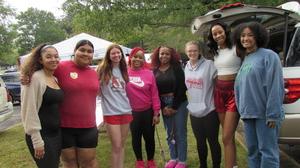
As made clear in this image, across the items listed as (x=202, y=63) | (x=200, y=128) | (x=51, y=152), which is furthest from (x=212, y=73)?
(x=51, y=152)

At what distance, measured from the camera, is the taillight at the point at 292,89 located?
174 inches

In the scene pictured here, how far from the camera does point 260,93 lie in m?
4.11

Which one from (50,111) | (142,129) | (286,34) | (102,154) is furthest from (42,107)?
(102,154)

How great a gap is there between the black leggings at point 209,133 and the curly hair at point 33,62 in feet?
7.43

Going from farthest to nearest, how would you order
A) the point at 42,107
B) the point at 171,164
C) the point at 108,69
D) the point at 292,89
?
the point at 171,164, the point at 108,69, the point at 292,89, the point at 42,107

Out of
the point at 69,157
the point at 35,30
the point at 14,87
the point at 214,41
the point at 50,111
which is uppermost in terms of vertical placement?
the point at 35,30

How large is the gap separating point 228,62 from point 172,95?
1221 mm

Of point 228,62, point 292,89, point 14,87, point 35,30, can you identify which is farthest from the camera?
point 35,30

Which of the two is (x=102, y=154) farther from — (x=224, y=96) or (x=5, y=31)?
(x=5, y=31)

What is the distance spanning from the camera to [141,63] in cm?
558

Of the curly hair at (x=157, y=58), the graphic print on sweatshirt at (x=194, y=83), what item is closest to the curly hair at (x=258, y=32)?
the graphic print on sweatshirt at (x=194, y=83)

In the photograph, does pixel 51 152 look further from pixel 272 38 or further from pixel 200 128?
pixel 272 38

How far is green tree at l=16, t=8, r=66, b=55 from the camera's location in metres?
71.2

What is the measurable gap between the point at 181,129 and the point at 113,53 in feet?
5.00
